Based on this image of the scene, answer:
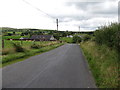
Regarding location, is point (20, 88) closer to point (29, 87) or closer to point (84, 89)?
point (29, 87)

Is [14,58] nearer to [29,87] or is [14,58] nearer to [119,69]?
[29,87]

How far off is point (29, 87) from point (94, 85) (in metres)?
2.65

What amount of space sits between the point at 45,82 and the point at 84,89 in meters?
1.81

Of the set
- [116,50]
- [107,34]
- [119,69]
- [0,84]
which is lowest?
[0,84]

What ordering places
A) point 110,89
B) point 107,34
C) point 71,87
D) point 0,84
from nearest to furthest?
point 110,89 → point 71,87 → point 0,84 → point 107,34

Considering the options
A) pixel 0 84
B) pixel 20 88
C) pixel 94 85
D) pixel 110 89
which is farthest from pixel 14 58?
pixel 110 89

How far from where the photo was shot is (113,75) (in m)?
6.40

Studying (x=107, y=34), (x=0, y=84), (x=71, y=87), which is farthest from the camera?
(x=107, y=34)

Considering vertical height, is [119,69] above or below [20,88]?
above

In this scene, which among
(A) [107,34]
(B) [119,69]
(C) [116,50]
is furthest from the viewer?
(A) [107,34]

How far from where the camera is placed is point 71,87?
5785 mm

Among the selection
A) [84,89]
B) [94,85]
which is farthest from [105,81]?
[84,89]

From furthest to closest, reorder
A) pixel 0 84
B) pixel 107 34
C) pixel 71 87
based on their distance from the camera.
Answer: pixel 107 34
pixel 0 84
pixel 71 87

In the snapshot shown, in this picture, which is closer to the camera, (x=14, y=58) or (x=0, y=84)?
(x=0, y=84)
